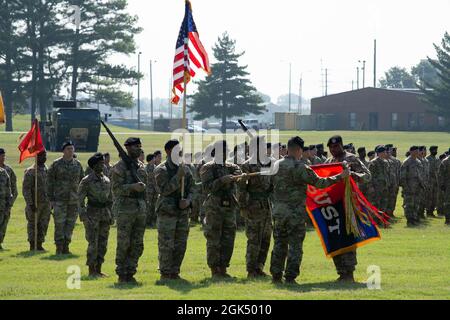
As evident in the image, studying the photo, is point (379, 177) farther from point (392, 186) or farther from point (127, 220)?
point (127, 220)

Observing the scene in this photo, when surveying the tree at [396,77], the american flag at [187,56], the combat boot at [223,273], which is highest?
the tree at [396,77]

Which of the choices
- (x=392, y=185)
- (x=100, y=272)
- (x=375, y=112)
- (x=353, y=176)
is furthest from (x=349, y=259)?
(x=375, y=112)

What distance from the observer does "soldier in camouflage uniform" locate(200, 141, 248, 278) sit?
594 inches

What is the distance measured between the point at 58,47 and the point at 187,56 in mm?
65576

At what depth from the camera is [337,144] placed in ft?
48.3

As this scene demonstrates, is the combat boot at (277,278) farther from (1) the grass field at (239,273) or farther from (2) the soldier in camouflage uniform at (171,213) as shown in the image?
(2) the soldier in camouflage uniform at (171,213)

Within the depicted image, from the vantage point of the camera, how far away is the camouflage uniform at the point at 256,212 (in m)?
15.3

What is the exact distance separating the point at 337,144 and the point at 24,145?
26.7 feet

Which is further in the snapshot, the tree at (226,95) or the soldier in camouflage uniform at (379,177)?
the tree at (226,95)

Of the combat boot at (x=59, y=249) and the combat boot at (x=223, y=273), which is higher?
the combat boot at (x=223, y=273)

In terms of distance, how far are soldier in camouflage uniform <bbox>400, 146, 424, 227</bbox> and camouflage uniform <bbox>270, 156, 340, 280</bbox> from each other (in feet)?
37.1

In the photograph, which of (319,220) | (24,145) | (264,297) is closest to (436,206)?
(24,145)

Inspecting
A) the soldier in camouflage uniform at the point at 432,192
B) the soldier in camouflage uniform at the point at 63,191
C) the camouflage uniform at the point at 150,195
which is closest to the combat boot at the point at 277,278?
the soldier in camouflage uniform at the point at 63,191

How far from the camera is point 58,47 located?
8031 centimetres
